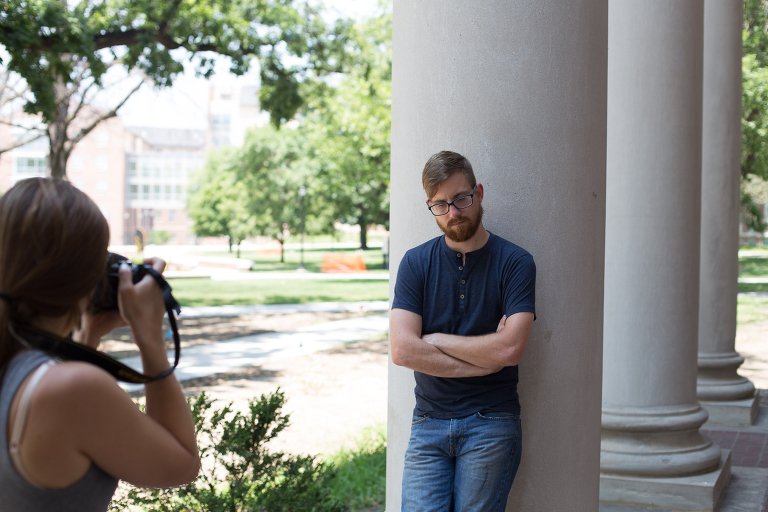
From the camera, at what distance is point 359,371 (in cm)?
1148

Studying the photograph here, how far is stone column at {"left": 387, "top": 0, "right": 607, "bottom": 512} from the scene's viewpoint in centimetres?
287

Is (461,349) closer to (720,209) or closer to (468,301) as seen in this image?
(468,301)

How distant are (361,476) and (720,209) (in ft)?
16.0

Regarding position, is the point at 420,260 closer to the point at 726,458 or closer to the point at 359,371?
the point at 726,458

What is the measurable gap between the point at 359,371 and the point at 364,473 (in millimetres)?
5251

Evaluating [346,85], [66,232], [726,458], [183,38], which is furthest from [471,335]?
[346,85]

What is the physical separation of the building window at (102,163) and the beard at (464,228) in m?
99.7

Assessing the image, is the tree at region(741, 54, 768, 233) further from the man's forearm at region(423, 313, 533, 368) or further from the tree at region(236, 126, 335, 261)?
the tree at region(236, 126, 335, 261)

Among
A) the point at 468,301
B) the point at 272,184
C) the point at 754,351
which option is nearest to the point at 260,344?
the point at 754,351

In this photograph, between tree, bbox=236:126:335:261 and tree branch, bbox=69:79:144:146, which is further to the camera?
tree, bbox=236:126:335:261

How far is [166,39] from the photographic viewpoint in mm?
13148

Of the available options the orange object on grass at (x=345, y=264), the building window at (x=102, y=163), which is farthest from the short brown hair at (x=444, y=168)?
the building window at (x=102, y=163)

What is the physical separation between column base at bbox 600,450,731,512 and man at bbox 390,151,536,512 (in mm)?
2522

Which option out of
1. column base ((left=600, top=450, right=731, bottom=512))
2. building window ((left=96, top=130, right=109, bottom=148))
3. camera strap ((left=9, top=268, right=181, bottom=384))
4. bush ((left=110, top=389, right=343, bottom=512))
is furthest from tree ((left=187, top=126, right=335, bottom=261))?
camera strap ((left=9, top=268, right=181, bottom=384))
